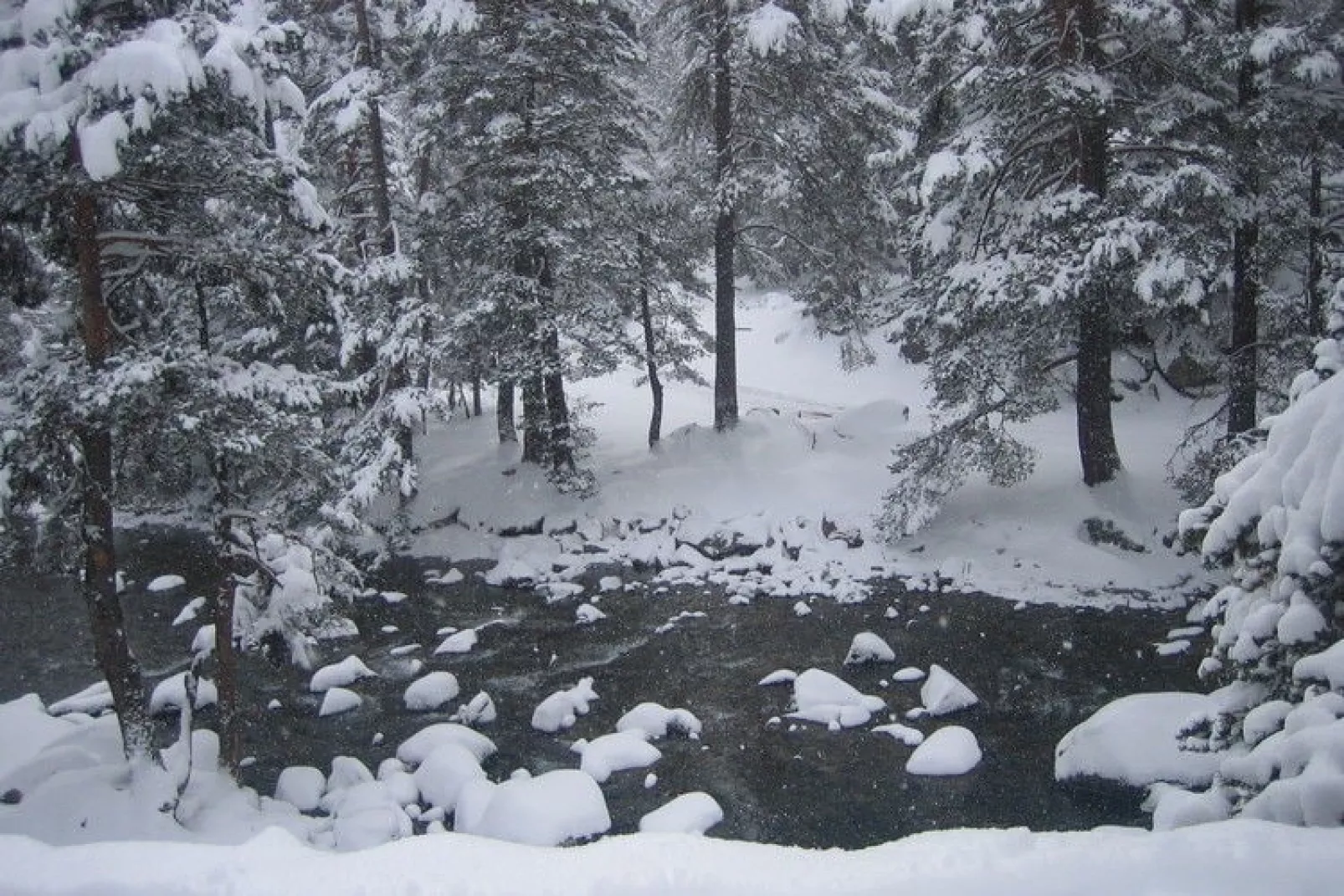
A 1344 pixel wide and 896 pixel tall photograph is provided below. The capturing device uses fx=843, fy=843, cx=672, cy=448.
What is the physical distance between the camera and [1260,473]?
4.89 metres

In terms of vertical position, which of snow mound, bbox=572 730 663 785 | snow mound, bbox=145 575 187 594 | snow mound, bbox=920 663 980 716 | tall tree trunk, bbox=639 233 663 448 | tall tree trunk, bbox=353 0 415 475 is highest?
tall tree trunk, bbox=353 0 415 475

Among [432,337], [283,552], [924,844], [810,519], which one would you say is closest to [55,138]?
[283,552]

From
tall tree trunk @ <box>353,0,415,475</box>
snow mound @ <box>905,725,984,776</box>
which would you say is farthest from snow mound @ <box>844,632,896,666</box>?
tall tree trunk @ <box>353,0,415,475</box>

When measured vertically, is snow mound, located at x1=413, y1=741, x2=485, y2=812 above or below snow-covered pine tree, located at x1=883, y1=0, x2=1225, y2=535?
below

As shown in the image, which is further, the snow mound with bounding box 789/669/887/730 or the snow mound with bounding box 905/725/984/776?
the snow mound with bounding box 789/669/887/730

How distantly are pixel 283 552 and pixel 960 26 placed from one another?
43.9 feet

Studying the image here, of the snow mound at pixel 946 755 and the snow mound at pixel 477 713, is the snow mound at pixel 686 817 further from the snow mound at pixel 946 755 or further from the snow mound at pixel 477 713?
the snow mound at pixel 477 713

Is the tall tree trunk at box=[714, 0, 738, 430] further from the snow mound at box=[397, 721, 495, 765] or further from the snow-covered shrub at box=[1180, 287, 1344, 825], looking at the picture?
the snow-covered shrub at box=[1180, 287, 1344, 825]

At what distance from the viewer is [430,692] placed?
449 inches

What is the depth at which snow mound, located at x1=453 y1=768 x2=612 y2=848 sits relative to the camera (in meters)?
7.99

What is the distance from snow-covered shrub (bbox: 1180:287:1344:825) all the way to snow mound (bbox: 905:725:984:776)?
12.5ft

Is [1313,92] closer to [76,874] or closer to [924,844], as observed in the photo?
[924,844]

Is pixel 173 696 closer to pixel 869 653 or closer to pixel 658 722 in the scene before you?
pixel 658 722

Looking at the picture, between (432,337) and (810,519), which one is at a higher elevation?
(432,337)
